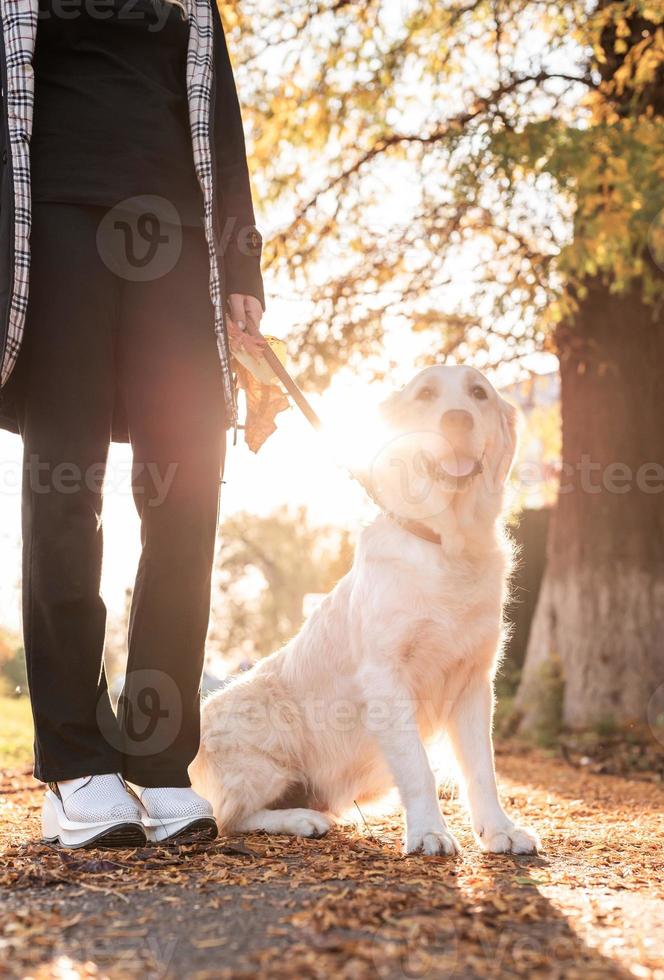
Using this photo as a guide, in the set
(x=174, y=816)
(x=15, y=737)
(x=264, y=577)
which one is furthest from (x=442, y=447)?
(x=264, y=577)

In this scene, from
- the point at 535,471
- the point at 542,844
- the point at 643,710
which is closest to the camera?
the point at 542,844

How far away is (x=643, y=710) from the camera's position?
6418 millimetres

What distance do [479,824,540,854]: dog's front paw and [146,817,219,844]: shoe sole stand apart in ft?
2.51

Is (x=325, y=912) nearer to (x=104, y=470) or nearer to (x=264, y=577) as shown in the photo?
(x=104, y=470)

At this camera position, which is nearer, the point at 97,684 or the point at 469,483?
the point at 97,684

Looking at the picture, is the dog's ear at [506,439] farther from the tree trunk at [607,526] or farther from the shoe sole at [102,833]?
the tree trunk at [607,526]

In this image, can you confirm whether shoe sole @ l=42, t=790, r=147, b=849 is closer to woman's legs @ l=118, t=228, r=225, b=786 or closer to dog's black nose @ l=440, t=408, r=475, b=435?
woman's legs @ l=118, t=228, r=225, b=786

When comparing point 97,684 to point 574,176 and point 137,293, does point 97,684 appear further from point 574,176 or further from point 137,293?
point 574,176

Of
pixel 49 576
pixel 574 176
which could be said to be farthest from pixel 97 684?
pixel 574 176

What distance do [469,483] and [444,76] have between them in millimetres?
4521

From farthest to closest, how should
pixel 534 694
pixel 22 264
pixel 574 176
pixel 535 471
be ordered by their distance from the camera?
pixel 535 471 → pixel 534 694 → pixel 574 176 → pixel 22 264

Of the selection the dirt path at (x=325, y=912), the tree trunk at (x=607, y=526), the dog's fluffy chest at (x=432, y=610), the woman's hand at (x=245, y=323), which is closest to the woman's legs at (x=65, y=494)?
the dirt path at (x=325, y=912)

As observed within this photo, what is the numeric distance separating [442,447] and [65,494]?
1257mm

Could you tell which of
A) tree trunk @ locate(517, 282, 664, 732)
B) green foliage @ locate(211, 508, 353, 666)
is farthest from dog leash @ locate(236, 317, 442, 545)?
green foliage @ locate(211, 508, 353, 666)
